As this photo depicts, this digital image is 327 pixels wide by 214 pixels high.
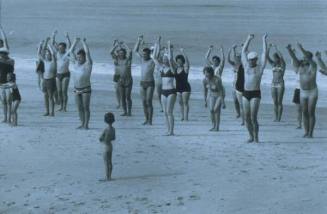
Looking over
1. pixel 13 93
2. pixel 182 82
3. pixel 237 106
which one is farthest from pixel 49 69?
pixel 237 106

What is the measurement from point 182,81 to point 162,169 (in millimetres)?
4521

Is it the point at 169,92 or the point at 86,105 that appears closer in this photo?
the point at 169,92

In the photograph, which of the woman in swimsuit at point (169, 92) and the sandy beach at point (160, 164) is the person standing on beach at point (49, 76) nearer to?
the sandy beach at point (160, 164)

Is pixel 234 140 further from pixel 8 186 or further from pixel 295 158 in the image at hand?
pixel 8 186

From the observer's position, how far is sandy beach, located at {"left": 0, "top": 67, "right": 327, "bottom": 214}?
11.4m

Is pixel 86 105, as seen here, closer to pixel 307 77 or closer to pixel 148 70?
pixel 148 70

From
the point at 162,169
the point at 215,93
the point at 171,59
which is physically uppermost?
the point at 171,59

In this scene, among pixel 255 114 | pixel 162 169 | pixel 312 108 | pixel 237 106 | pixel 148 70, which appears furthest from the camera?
pixel 237 106

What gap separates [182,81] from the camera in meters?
17.7

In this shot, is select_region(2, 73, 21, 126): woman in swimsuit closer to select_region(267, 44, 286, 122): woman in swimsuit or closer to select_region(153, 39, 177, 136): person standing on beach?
select_region(153, 39, 177, 136): person standing on beach

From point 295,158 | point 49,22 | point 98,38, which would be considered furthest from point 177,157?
point 49,22

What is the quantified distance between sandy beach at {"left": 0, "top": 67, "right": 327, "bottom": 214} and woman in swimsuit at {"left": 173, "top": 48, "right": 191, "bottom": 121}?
446mm

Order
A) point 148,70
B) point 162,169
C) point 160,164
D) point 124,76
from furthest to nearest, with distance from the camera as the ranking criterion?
point 124,76
point 148,70
point 160,164
point 162,169

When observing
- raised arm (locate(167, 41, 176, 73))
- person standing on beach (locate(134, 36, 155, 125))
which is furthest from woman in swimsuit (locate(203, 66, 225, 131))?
person standing on beach (locate(134, 36, 155, 125))
